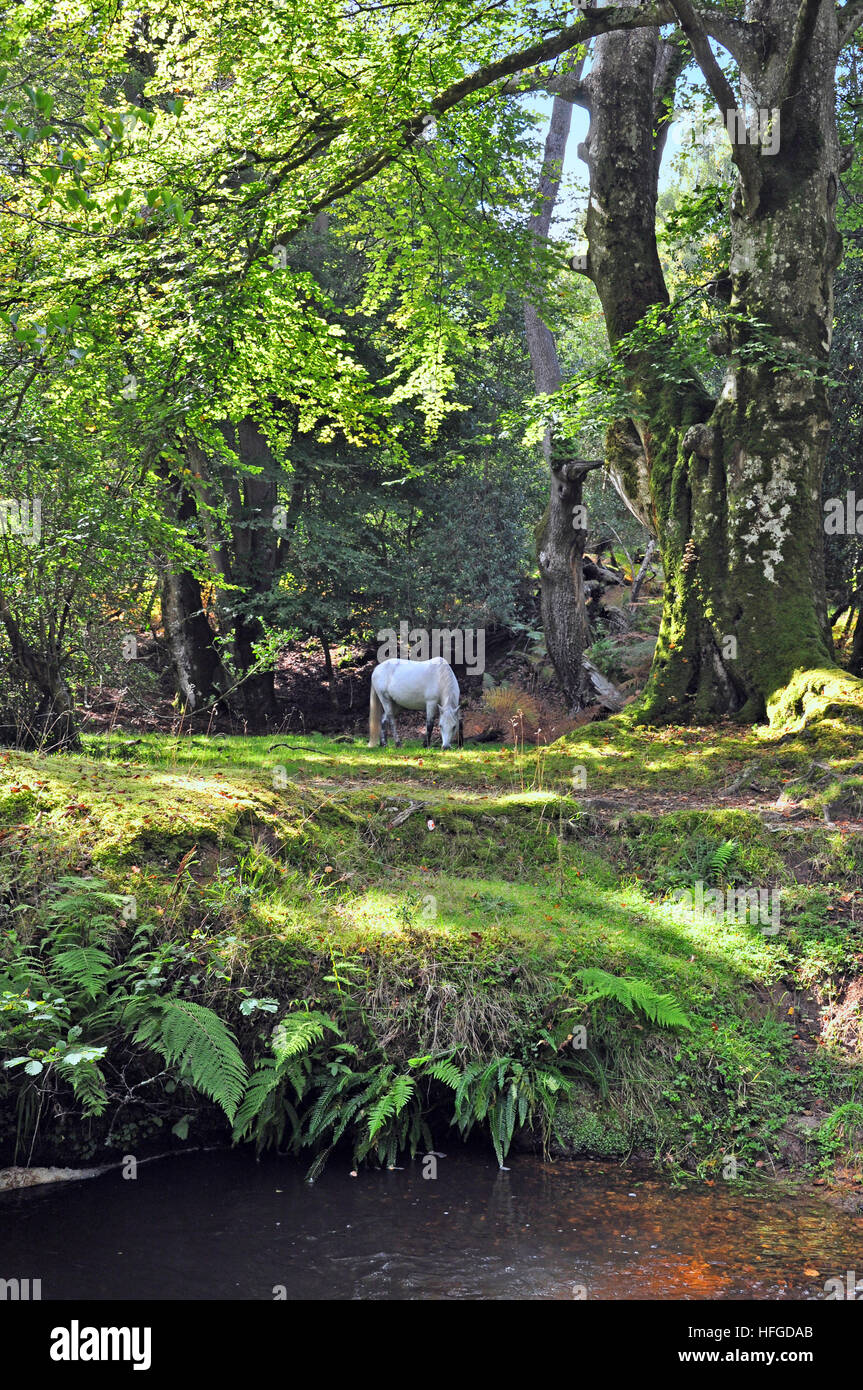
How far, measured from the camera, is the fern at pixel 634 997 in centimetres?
627

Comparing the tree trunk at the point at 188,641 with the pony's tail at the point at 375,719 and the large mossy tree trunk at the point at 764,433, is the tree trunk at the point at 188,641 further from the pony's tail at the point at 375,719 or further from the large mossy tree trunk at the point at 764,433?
the large mossy tree trunk at the point at 764,433

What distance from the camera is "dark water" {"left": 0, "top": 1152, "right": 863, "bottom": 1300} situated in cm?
459

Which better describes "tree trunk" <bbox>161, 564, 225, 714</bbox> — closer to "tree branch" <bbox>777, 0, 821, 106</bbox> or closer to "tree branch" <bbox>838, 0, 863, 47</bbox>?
"tree branch" <bbox>777, 0, 821, 106</bbox>

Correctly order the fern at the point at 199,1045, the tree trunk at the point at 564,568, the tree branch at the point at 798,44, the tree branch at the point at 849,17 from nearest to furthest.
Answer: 1. the fern at the point at 199,1045
2. the tree branch at the point at 798,44
3. the tree branch at the point at 849,17
4. the tree trunk at the point at 564,568

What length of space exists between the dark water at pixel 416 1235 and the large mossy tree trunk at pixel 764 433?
21.4ft

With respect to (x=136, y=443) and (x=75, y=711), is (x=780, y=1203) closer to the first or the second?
(x=75, y=711)

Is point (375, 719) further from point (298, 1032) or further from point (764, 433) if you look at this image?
point (298, 1032)

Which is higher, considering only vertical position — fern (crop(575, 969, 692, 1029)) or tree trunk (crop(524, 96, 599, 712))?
tree trunk (crop(524, 96, 599, 712))

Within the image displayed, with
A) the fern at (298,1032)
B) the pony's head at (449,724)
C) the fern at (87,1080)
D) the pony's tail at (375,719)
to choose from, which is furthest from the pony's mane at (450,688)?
the fern at (87,1080)

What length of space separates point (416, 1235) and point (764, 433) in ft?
31.7

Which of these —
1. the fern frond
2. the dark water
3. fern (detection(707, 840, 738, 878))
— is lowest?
the dark water

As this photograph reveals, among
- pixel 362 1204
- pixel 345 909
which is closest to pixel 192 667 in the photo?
pixel 345 909

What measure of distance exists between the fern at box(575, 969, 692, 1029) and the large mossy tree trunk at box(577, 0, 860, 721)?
17.5ft

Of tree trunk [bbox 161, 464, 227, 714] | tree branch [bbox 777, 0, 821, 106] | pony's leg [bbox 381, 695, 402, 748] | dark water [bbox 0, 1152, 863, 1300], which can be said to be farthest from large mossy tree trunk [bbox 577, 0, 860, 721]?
tree trunk [bbox 161, 464, 227, 714]
